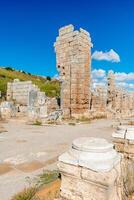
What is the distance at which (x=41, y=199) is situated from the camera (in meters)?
2.61

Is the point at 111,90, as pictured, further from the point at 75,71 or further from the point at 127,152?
the point at 127,152

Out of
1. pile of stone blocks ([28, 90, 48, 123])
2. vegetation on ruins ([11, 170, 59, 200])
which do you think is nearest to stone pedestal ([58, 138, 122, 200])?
vegetation on ruins ([11, 170, 59, 200])

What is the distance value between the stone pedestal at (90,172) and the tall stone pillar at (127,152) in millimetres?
Answer: 411

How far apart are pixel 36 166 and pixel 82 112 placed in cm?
909

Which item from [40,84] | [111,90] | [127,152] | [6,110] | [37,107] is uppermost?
[40,84]

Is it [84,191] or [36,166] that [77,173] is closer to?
[84,191]

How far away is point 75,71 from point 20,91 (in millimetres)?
5181

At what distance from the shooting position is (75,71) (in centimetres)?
1288

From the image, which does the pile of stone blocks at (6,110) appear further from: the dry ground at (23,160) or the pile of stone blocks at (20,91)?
the dry ground at (23,160)

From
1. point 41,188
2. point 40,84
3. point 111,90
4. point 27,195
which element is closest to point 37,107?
point 111,90

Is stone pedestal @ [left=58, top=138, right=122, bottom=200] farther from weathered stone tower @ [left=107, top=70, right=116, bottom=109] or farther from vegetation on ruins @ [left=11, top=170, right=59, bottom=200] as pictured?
weathered stone tower @ [left=107, top=70, right=116, bottom=109]

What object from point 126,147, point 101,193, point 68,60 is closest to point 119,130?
point 126,147

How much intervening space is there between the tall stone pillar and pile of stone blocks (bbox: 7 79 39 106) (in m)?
12.1

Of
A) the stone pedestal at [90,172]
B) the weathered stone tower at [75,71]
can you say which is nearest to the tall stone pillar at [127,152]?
the stone pedestal at [90,172]
